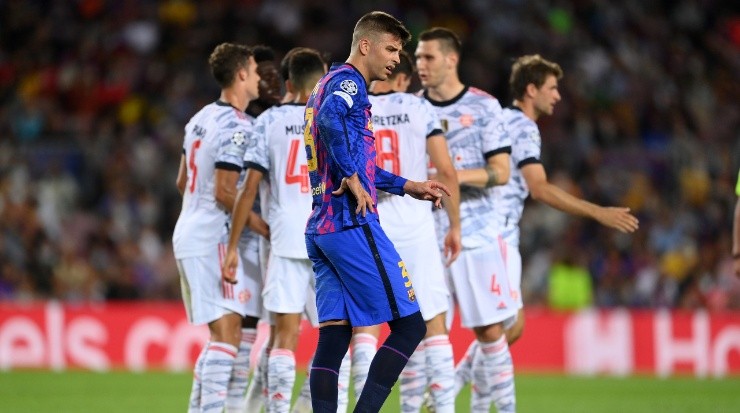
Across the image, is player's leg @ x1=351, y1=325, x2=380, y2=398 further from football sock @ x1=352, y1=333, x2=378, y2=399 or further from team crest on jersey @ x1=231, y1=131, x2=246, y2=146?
team crest on jersey @ x1=231, y1=131, x2=246, y2=146

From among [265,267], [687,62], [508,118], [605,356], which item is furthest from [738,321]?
[265,267]

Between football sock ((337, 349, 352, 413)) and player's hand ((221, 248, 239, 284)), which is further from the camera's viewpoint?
player's hand ((221, 248, 239, 284))

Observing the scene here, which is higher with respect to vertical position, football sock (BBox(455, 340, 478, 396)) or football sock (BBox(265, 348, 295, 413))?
football sock (BBox(265, 348, 295, 413))

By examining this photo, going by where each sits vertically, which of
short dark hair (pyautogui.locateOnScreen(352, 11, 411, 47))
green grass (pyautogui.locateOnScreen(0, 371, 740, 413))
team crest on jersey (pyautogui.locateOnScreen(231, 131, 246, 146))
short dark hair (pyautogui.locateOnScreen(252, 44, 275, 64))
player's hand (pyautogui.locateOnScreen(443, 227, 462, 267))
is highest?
short dark hair (pyautogui.locateOnScreen(252, 44, 275, 64))

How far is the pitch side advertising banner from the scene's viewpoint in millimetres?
16594

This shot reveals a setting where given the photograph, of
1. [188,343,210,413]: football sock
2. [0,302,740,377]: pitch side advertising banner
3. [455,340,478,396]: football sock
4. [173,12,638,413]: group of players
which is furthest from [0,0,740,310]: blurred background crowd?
[188,343,210,413]: football sock

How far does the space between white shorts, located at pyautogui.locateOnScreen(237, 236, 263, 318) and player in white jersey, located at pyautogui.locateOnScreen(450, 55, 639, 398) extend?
1774 millimetres

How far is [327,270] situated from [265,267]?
193 cm

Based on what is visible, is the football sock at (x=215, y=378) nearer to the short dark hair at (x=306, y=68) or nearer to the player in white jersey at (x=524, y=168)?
the short dark hair at (x=306, y=68)

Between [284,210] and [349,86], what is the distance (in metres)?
1.89

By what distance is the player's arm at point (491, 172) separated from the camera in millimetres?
8742

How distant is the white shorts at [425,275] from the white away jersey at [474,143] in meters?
0.65

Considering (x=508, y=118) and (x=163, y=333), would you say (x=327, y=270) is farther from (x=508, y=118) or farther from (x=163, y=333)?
(x=163, y=333)

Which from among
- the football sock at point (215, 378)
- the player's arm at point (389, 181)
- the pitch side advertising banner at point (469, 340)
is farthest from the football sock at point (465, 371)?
the pitch side advertising banner at point (469, 340)
